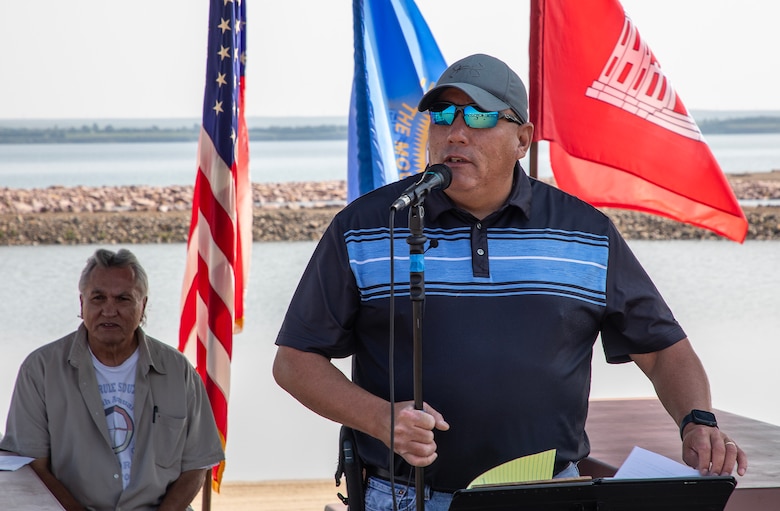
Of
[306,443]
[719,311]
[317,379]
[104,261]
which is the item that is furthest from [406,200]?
[719,311]

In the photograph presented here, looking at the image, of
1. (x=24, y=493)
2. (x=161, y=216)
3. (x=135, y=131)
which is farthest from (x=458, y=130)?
(x=135, y=131)

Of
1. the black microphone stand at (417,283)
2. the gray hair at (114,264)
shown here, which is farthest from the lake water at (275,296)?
the black microphone stand at (417,283)

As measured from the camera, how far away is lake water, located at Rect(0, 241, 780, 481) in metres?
6.72

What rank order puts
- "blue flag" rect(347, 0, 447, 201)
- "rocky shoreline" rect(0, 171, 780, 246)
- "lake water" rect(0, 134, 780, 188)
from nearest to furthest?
"blue flag" rect(347, 0, 447, 201), "rocky shoreline" rect(0, 171, 780, 246), "lake water" rect(0, 134, 780, 188)

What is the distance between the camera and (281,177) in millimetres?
15883

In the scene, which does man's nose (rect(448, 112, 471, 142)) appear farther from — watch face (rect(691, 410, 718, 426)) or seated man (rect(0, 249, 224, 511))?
seated man (rect(0, 249, 224, 511))

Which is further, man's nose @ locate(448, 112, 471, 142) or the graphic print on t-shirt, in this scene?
the graphic print on t-shirt

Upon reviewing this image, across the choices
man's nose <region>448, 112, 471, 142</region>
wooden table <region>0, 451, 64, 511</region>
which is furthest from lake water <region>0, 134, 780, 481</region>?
man's nose <region>448, 112, 471, 142</region>

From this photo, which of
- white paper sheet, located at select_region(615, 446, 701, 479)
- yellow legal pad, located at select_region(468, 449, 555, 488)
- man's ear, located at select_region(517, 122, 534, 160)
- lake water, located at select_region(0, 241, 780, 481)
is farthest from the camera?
lake water, located at select_region(0, 241, 780, 481)

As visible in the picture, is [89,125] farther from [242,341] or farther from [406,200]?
[406,200]

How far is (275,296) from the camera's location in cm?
1060

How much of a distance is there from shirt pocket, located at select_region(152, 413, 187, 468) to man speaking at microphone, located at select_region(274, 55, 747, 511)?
1.28 meters

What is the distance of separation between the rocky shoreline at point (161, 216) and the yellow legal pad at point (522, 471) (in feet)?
38.5

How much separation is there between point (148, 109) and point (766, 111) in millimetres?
8829
